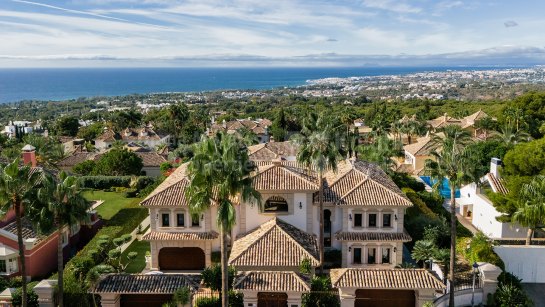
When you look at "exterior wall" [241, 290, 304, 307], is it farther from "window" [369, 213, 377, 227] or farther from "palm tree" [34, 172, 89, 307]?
"window" [369, 213, 377, 227]

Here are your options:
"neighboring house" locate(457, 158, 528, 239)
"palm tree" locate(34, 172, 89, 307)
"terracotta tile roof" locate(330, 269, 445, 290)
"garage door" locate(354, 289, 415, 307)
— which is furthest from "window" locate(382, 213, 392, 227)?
"palm tree" locate(34, 172, 89, 307)

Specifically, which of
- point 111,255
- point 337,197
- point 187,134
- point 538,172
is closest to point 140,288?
point 111,255

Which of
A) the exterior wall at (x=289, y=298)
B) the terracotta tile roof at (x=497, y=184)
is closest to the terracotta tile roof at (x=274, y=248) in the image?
the exterior wall at (x=289, y=298)

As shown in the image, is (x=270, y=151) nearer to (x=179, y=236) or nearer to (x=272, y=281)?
(x=179, y=236)

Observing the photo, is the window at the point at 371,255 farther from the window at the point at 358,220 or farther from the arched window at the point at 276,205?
the arched window at the point at 276,205

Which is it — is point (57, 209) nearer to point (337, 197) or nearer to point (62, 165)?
point (337, 197)

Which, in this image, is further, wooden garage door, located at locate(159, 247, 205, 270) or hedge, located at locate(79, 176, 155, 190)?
hedge, located at locate(79, 176, 155, 190)
